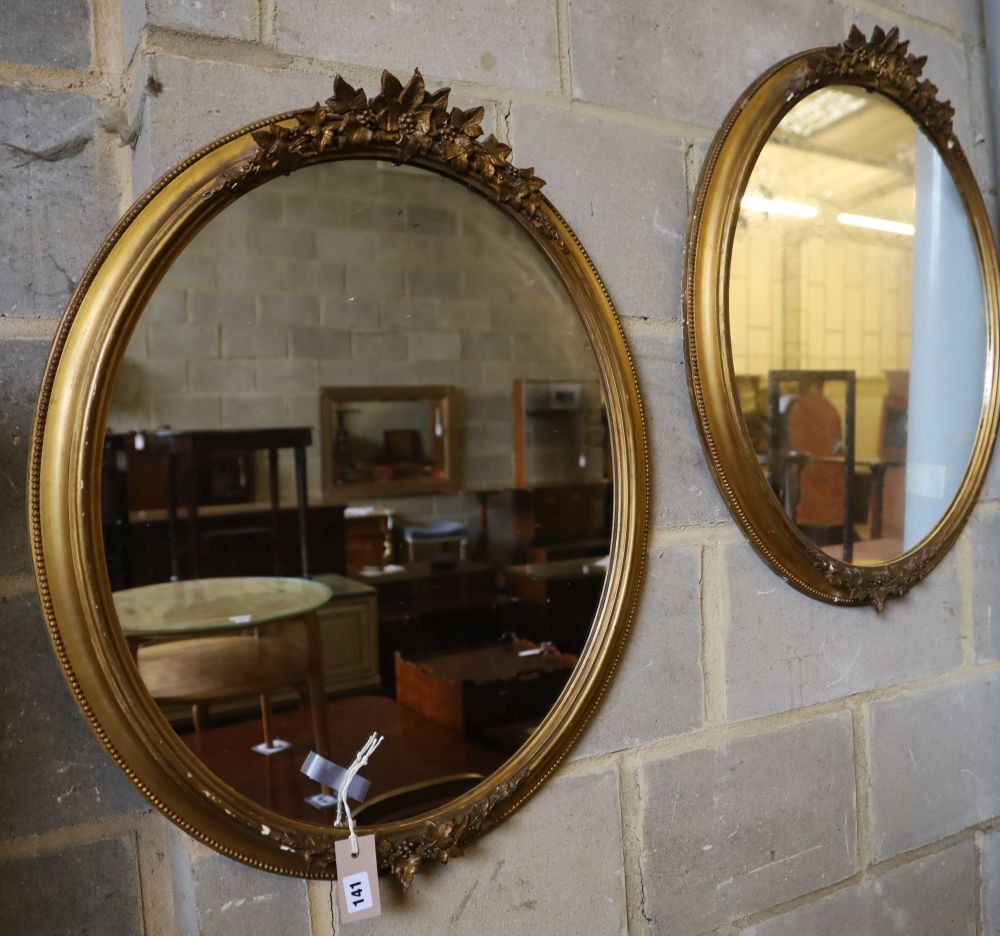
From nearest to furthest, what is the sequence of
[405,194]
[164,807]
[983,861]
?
[164,807] → [405,194] → [983,861]

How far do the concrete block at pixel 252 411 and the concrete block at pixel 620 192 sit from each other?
16.8 inches

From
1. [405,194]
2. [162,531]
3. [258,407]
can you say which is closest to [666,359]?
[405,194]

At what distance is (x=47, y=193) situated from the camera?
896 mm

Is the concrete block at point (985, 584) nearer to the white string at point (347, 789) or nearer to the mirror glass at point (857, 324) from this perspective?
the mirror glass at point (857, 324)

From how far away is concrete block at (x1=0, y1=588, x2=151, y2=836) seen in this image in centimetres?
89

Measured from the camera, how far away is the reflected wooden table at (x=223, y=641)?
85 centimetres

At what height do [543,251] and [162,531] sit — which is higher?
[543,251]

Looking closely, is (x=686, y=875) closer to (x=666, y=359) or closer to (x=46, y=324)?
(x=666, y=359)

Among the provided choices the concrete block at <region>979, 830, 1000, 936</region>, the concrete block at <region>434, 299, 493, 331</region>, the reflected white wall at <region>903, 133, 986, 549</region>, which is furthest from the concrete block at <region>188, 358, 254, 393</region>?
the concrete block at <region>979, 830, 1000, 936</region>

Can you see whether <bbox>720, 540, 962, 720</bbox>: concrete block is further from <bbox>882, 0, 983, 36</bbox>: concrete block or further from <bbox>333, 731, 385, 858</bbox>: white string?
<bbox>882, 0, 983, 36</bbox>: concrete block

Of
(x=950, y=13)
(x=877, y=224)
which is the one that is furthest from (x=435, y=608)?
(x=950, y=13)

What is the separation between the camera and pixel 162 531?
85cm

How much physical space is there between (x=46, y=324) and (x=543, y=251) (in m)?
0.52

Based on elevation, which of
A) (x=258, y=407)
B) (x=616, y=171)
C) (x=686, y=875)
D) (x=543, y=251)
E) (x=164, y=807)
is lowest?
(x=686, y=875)
